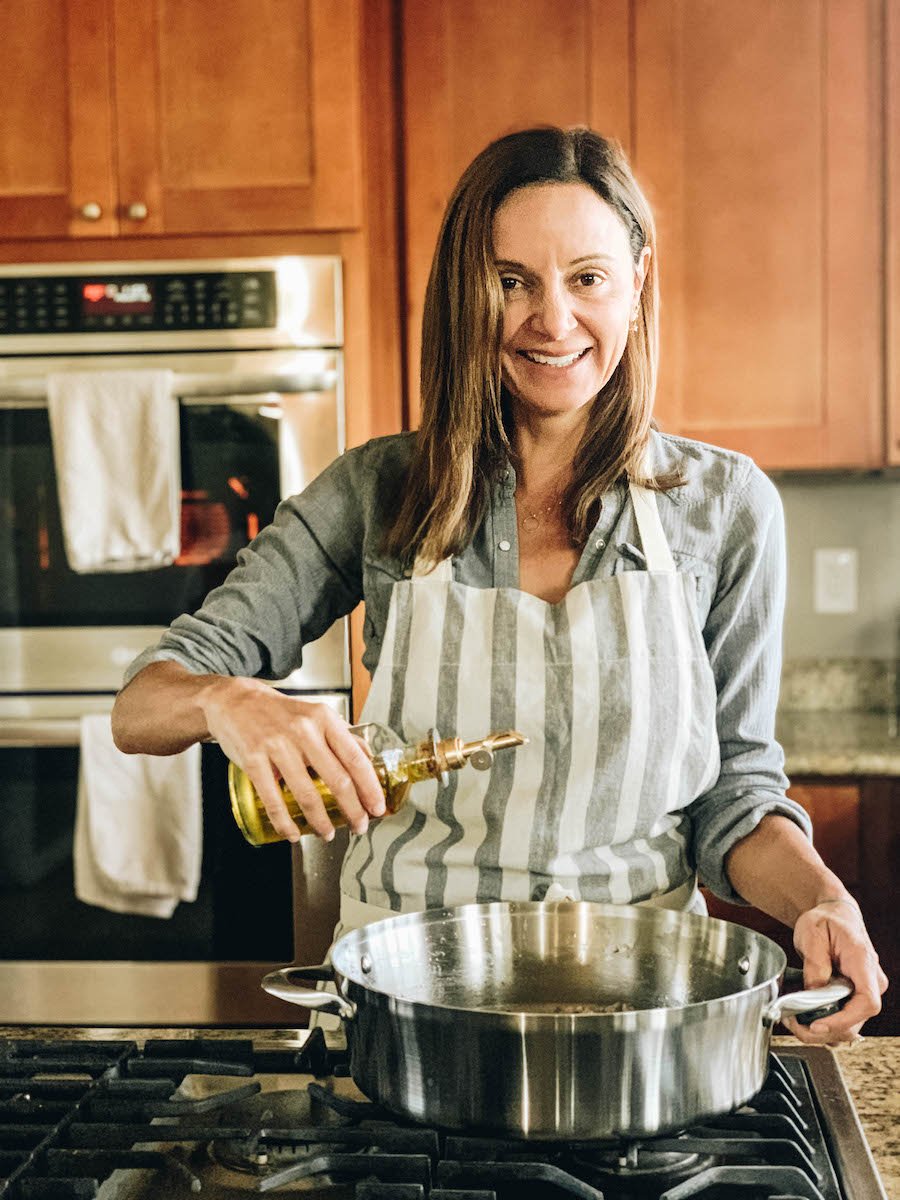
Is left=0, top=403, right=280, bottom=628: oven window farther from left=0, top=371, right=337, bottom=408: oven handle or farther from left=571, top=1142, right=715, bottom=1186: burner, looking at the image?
left=571, top=1142, right=715, bottom=1186: burner

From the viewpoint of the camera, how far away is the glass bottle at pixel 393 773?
0.89m

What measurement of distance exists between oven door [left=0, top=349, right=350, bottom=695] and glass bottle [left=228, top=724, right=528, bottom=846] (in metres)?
1.24

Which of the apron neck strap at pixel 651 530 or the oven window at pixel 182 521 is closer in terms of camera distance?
the apron neck strap at pixel 651 530

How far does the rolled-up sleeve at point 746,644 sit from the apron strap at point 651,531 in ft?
0.20

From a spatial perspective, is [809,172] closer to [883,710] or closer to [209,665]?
[883,710]

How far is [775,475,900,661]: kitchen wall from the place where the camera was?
2.76 m

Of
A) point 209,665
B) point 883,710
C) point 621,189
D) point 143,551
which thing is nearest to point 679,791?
point 209,665

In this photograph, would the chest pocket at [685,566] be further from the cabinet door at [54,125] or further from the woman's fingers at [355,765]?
the cabinet door at [54,125]

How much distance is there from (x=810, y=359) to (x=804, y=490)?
464 mm

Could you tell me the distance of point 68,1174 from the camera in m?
0.76

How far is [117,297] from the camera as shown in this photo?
220cm

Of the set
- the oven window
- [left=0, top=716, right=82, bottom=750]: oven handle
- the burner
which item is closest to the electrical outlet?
the oven window

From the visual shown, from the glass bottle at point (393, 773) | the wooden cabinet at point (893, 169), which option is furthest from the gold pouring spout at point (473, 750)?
the wooden cabinet at point (893, 169)

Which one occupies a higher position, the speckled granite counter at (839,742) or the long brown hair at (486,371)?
the long brown hair at (486,371)
